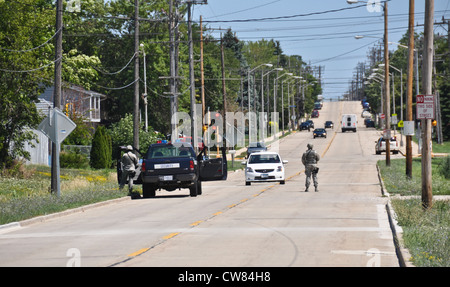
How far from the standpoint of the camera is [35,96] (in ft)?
142

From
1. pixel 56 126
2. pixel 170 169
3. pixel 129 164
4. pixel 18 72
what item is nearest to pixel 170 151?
pixel 129 164

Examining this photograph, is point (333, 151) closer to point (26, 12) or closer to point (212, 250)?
point (26, 12)

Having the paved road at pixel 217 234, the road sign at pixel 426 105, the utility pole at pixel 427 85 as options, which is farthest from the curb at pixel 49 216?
the road sign at pixel 426 105

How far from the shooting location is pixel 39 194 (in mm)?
30031

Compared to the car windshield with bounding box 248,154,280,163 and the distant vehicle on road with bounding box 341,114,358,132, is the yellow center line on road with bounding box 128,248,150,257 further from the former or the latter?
the distant vehicle on road with bounding box 341,114,358,132

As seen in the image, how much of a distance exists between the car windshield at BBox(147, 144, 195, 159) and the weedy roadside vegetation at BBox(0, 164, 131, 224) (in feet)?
A: 6.43

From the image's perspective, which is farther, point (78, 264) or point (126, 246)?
point (126, 246)

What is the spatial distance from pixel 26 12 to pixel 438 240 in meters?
33.3

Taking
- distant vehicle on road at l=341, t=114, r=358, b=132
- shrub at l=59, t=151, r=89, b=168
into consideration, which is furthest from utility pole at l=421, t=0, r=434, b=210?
distant vehicle on road at l=341, t=114, r=358, b=132

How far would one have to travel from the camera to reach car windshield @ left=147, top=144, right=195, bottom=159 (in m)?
30.5

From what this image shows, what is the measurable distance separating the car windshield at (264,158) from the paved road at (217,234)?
872 centimetres

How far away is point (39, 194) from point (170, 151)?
5.16 m

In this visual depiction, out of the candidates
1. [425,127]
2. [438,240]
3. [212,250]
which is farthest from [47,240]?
[425,127]

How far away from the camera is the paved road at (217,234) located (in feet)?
43.4
